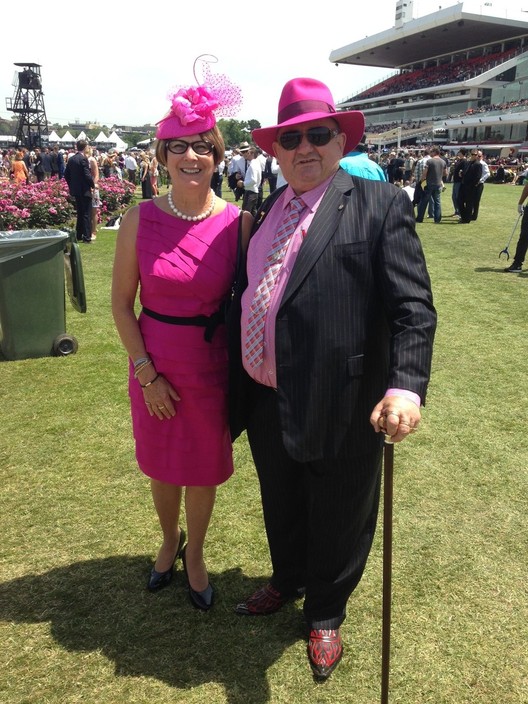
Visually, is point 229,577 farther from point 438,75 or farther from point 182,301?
point 438,75

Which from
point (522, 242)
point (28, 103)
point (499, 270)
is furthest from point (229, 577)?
point (28, 103)

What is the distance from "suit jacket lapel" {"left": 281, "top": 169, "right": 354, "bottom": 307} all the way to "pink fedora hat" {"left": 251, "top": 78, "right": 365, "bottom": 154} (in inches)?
9.8

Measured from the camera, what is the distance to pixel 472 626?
7.89 ft

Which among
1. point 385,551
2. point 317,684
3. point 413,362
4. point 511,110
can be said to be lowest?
point 317,684

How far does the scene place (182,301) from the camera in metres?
2.13

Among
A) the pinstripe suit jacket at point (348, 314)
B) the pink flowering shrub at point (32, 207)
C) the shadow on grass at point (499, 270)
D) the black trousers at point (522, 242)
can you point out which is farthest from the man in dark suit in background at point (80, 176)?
the pinstripe suit jacket at point (348, 314)

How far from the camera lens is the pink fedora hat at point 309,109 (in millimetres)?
1868

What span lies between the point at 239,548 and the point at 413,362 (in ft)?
5.27

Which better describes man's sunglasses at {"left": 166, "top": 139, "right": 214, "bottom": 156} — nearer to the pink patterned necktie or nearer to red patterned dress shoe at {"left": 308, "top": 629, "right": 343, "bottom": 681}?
the pink patterned necktie

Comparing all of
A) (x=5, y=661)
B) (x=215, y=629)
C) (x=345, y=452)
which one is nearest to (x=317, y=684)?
(x=215, y=629)

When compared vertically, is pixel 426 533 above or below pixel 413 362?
below

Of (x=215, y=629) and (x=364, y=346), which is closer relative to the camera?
(x=364, y=346)

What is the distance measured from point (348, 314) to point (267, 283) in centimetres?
30

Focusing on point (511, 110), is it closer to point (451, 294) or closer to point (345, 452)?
point (451, 294)
